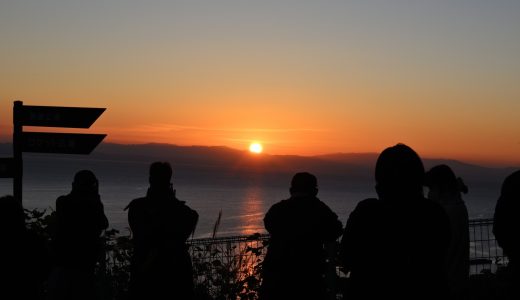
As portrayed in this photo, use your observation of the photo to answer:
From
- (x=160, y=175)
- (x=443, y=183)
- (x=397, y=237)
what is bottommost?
(x=397, y=237)

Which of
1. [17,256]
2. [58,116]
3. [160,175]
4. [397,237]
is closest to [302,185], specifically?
[160,175]

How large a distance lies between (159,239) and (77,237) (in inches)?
30.3

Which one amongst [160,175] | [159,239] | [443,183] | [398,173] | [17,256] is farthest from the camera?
[443,183]

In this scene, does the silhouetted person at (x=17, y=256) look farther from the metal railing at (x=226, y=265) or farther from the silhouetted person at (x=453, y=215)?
the silhouetted person at (x=453, y=215)

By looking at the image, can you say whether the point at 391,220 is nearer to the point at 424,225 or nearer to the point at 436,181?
the point at 424,225

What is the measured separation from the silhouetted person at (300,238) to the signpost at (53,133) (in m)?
2.93

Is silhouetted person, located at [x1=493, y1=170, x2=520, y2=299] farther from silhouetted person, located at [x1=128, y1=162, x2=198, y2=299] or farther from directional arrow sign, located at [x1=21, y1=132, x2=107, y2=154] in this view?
directional arrow sign, located at [x1=21, y1=132, x2=107, y2=154]

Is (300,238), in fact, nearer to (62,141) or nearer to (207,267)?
(207,267)

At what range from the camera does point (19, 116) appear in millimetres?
8508

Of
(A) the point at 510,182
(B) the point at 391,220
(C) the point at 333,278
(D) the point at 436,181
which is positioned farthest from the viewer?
(C) the point at 333,278

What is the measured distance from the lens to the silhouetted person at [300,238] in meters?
6.48

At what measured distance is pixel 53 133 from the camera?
8.55 m

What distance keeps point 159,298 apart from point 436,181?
9.14 ft

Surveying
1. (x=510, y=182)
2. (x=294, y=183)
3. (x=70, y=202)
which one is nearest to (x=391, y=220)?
(x=510, y=182)
